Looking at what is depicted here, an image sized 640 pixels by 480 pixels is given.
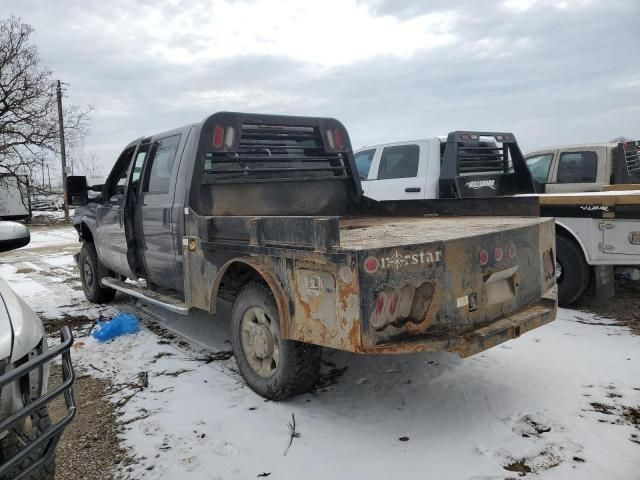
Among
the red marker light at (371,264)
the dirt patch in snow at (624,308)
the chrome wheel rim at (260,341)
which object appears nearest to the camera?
the red marker light at (371,264)

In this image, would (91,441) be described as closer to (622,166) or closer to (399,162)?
(399,162)

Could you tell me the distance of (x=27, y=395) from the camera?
87.8 inches

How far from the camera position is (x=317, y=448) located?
9.87 ft

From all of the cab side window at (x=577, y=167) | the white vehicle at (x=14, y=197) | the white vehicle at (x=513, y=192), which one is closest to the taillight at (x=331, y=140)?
the white vehicle at (x=513, y=192)

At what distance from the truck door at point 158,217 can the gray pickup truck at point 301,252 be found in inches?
0.8

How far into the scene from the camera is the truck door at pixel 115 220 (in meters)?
5.74

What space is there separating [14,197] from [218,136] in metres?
27.5

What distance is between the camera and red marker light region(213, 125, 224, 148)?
→ 460cm

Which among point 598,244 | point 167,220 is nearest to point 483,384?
point 598,244

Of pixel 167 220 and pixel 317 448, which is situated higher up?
pixel 167 220

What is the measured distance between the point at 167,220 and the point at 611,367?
3947 mm

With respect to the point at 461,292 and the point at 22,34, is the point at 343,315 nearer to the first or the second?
the point at 461,292

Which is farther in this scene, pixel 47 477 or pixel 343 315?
pixel 343 315

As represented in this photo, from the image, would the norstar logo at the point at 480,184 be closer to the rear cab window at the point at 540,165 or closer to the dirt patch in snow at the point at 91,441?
the rear cab window at the point at 540,165
